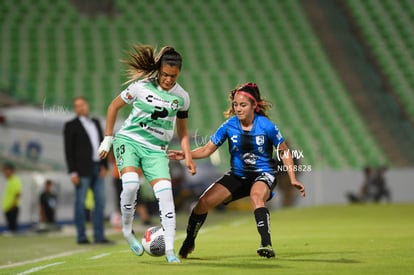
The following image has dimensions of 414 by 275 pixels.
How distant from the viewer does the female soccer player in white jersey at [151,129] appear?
8.09 meters

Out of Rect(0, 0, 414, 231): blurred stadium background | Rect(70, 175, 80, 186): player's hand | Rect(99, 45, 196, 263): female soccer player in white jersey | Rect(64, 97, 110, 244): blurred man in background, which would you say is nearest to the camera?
Rect(99, 45, 196, 263): female soccer player in white jersey

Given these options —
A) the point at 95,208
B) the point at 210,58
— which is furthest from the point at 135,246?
the point at 210,58

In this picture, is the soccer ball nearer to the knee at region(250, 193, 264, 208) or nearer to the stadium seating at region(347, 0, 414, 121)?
the knee at region(250, 193, 264, 208)

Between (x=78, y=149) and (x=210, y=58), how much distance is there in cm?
1900

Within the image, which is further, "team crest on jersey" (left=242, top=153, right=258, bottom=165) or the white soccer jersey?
"team crest on jersey" (left=242, top=153, right=258, bottom=165)

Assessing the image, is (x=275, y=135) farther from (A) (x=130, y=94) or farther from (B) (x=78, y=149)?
(B) (x=78, y=149)

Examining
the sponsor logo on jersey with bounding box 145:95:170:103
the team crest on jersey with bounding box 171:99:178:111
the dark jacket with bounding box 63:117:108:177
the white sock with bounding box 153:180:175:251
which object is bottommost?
the white sock with bounding box 153:180:175:251

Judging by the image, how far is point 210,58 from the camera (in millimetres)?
32281

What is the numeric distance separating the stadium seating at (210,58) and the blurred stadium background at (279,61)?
48mm

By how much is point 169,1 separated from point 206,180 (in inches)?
407

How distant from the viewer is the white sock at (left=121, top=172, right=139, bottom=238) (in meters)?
8.15

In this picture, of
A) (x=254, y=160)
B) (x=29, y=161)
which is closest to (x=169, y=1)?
(x=29, y=161)

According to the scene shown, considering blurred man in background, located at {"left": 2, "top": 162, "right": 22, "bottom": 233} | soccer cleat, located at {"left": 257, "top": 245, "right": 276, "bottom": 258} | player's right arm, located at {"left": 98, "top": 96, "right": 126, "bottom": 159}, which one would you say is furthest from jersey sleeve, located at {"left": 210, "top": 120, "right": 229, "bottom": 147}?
blurred man in background, located at {"left": 2, "top": 162, "right": 22, "bottom": 233}

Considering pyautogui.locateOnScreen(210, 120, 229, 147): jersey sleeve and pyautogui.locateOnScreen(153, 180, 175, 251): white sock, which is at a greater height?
pyautogui.locateOnScreen(210, 120, 229, 147): jersey sleeve
